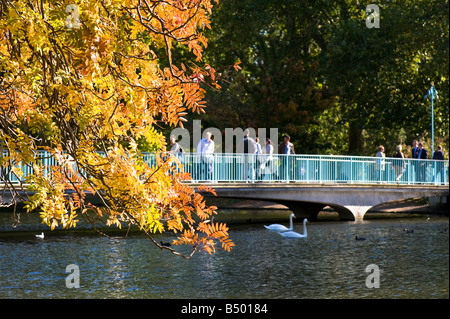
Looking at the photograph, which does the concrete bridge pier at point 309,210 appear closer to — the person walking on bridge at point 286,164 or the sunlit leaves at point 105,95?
the person walking on bridge at point 286,164

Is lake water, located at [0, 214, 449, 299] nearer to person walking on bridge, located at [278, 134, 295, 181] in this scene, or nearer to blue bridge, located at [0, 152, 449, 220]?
blue bridge, located at [0, 152, 449, 220]

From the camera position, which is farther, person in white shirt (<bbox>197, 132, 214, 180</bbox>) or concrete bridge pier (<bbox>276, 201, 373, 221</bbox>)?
concrete bridge pier (<bbox>276, 201, 373, 221</bbox>)

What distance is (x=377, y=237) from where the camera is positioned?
23.6m

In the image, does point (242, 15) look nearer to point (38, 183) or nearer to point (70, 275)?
point (70, 275)

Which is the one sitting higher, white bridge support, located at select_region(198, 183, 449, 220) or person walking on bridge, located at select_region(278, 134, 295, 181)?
person walking on bridge, located at select_region(278, 134, 295, 181)

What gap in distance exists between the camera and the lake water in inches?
545

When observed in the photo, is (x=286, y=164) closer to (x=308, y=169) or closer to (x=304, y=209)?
(x=308, y=169)

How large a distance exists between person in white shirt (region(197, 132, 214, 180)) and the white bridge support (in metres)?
0.54

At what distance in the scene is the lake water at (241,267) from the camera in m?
13.9

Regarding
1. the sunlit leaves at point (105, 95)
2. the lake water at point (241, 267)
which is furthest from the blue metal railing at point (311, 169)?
the sunlit leaves at point (105, 95)

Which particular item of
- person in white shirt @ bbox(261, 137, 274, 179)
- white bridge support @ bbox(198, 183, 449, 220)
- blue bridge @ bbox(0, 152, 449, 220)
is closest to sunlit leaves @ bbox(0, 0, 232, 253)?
blue bridge @ bbox(0, 152, 449, 220)

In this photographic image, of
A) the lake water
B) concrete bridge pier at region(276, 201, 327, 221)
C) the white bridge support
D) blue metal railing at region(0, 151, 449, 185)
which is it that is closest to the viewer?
the lake water

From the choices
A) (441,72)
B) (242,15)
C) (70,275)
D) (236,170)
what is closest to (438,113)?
(441,72)

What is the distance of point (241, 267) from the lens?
56.2ft
